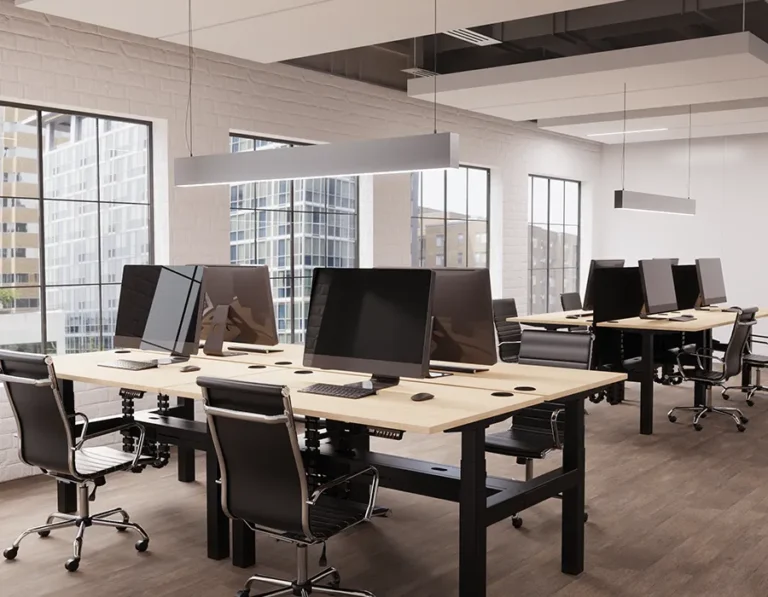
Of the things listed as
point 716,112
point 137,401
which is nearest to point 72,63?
point 137,401

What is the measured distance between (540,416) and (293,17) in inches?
96.7

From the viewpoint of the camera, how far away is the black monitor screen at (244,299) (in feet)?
15.1

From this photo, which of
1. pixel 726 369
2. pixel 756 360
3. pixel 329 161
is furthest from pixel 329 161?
pixel 756 360

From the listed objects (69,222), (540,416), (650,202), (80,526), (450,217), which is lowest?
(80,526)

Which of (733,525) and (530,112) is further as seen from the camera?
(530,112)

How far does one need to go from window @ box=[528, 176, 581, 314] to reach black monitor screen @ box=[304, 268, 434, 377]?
6.55 meters

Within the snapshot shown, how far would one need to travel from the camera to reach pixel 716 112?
8.25 meters

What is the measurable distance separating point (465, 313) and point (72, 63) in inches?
120

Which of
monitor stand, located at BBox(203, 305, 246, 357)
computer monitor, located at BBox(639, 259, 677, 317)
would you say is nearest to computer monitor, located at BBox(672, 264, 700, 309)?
computer monitor, located at BBox(639, 259, 677, 317)

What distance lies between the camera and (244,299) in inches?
183

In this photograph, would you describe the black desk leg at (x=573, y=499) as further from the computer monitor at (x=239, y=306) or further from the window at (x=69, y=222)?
the window at (x=69, y=222)

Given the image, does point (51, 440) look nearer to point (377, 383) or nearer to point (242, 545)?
point (242, 545)

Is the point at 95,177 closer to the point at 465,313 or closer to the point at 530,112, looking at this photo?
the point at 465,313

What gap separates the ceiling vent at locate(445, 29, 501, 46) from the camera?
6.43m
